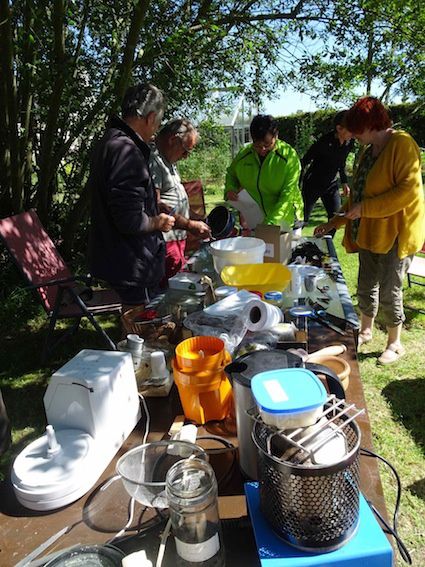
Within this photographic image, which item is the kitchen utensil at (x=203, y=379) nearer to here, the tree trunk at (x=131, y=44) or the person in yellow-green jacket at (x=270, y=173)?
the person in yellow-green jacket at (x=270, y=173)

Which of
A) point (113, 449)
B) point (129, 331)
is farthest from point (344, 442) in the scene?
point (129, 331)

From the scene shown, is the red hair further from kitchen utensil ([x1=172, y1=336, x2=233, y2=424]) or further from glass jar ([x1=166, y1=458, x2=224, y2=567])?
glass jar ([x1=166, y1=458, x2=224, y2=567])

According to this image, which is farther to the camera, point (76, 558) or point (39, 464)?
point (39, 464)

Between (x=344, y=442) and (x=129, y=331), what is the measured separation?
49.9 inches

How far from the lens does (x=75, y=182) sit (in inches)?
221

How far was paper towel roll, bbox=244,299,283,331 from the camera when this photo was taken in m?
1.64

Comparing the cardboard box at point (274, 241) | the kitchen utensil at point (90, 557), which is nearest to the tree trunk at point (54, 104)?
the cardboard box at point (274, 241)

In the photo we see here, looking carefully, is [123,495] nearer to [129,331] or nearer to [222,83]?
[129,331]

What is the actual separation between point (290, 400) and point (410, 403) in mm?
2288

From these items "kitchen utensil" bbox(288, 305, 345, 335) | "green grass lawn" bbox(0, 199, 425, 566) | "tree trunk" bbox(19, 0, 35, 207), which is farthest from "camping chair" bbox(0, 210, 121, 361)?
"kitchen utensil" bbox(288, 305, 345, 335)

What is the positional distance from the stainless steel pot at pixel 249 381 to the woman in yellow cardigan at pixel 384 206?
1698 mm

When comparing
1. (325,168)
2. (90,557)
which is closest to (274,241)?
(90,557)

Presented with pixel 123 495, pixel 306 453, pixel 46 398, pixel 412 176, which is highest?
pixel 412 176

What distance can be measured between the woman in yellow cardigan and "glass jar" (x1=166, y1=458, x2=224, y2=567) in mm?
2067
